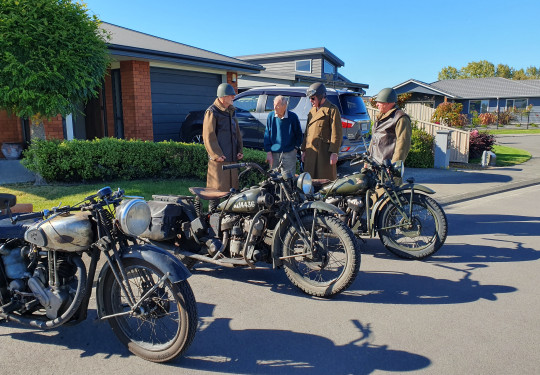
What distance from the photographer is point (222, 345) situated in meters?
3.27

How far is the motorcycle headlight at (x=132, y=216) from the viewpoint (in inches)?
113

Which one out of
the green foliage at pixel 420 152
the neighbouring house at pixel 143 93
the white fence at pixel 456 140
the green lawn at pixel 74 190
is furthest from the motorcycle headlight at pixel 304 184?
the white fence at pixel 456 140

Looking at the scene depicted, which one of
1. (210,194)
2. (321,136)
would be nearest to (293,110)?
(321,136)

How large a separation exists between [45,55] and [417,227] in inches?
245

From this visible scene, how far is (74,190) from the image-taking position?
753 centimetres

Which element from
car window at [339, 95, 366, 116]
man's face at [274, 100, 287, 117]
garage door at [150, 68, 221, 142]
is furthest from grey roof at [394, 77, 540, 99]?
man's face at [274, 100, 287, 117]

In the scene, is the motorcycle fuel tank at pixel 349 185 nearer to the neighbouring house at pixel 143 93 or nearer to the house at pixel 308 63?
the neighbouring house at pixel 143 93

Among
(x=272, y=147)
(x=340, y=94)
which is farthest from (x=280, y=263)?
(x=340, y=94)

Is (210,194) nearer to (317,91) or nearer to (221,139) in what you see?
(221,139)

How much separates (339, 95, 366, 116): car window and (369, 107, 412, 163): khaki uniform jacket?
11.5ft

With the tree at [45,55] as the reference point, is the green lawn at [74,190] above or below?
below

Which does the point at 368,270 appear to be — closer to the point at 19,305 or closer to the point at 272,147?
the point at 272,147

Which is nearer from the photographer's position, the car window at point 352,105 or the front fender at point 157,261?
the front fender at point 157,261

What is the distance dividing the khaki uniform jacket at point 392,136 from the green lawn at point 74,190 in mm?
3385
